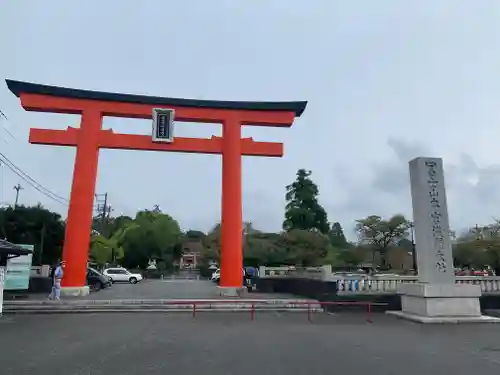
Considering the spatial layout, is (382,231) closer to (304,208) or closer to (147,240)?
(304,208)

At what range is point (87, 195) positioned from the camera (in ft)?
63.5

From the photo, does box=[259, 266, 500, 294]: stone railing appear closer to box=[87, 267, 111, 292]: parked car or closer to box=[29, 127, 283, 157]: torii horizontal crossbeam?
box=[29, 127, 283, 157]: torii horizontal crossbeam

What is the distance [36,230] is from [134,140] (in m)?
16.1

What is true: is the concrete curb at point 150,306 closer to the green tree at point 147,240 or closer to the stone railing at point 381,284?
the stone railing at point 381,284

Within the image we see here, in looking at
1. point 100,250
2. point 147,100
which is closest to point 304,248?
point 147,100

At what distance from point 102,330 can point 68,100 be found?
12.6m

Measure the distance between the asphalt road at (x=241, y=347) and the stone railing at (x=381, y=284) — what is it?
2.94 metres

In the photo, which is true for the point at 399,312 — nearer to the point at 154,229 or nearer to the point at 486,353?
the point at 486,353

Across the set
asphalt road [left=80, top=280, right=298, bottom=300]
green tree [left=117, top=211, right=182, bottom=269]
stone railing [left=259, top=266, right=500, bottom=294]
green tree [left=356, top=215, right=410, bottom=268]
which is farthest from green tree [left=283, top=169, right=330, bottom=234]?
stone railing [left=259, top=266, right=500, bottom=294]

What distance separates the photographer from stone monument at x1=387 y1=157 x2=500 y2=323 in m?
13.0

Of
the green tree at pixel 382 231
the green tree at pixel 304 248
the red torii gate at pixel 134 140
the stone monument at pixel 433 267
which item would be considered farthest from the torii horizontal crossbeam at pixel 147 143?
the green tree at pixel 382 231

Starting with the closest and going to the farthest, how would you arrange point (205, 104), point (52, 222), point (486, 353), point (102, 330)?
point (486, 353) < point (102, 330) < point (205, 104) < point (52, 222)

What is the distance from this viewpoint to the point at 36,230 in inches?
1232

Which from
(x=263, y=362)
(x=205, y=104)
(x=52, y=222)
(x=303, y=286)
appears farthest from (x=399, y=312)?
(x=52, y=222)
